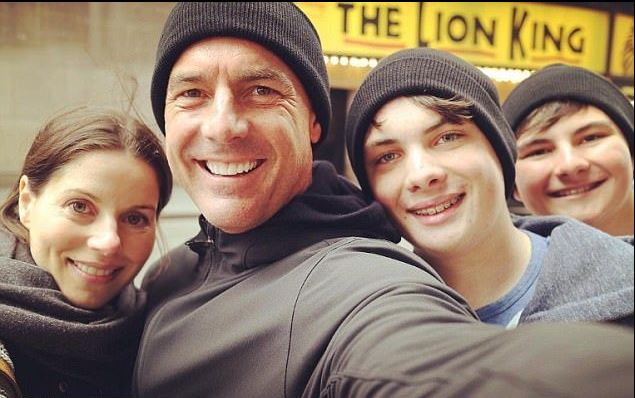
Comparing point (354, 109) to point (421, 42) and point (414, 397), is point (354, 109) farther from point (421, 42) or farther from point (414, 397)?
point (421, 42)

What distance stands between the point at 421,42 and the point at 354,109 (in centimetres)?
119

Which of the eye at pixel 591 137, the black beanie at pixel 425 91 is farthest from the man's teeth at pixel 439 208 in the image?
the eye at pixel 591 137

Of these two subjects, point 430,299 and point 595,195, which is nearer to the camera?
point 430,299

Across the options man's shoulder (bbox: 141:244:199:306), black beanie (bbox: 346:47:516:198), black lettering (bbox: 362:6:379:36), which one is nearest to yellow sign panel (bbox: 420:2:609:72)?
black lettering (bbox: 362:6:379:36)

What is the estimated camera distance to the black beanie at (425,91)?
70 centimetres

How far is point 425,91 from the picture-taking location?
69 centimetres

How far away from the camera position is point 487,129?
0.74m

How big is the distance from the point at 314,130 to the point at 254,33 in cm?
18

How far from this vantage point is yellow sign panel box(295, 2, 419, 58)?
1732mm

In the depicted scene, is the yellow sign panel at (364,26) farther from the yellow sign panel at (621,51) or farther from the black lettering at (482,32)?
the yellow sign panel at (621,51)

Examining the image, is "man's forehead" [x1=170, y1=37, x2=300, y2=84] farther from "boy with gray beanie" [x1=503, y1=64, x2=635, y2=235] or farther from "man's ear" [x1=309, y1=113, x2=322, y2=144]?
"boy with gray beanie" [x1=503, y1=64, x2=635, y2=235]

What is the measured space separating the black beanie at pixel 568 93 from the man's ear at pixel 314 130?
1.37 feet

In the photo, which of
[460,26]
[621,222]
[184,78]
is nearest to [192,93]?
[184,78]

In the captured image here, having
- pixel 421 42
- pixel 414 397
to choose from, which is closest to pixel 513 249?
pixel 414 397
